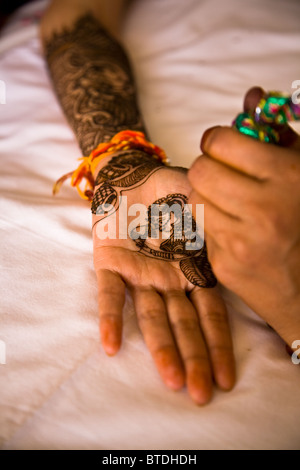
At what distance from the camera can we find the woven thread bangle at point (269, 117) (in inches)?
25.7

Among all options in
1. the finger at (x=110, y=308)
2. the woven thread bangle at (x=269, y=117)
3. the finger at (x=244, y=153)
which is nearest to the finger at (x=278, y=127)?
the woven thread bangle at (x=269, y=117)

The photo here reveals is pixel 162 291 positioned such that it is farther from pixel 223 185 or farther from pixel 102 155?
pixel 102 155

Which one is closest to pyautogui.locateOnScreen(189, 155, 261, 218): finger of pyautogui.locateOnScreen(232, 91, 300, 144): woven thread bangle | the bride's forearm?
pyautogui.locateOnScreen(232, 91, 300, 144): woven thread bangle

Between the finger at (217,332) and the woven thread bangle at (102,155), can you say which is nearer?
the finger at (217,332)

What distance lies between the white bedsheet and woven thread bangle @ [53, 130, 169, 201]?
0.04 m

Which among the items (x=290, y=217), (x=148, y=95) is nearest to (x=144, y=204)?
(x=290, y=217)

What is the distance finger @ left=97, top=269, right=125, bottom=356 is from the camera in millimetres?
634

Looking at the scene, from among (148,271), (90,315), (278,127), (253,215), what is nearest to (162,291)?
(148,271)

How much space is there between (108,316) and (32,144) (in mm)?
653

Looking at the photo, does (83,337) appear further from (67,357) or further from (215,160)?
(215,160)

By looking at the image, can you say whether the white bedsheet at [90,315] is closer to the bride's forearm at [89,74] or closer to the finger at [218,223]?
the bride's forearm at [89,74]

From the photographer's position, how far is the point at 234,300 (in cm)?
78

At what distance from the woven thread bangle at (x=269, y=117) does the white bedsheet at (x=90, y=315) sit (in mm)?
341

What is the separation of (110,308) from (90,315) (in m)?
0.06
